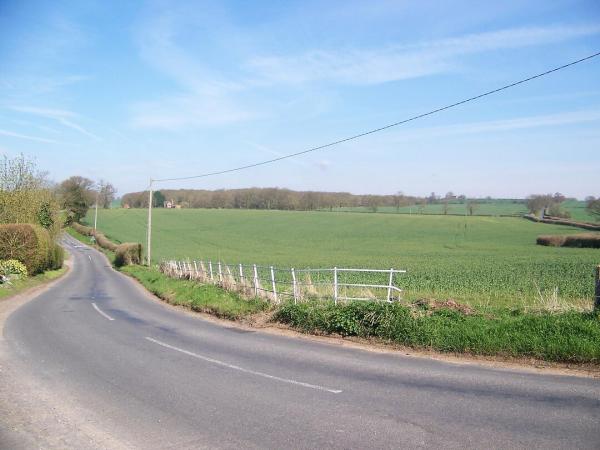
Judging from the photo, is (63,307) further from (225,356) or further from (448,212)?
(448,212)

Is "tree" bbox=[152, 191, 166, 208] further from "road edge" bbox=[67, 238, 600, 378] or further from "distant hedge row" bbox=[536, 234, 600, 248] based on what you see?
"road edge" bbox=[67, 238, 600, 378]

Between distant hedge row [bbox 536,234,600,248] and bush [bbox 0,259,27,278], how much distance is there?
175 ft

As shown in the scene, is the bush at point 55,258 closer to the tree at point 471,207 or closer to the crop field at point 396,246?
the crop field at point 396,246

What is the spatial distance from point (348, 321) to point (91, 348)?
5.65 metres

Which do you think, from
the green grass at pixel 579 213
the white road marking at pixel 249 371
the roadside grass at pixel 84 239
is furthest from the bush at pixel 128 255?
the green grass at pixel 579 213

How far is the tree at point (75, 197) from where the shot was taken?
323 feet

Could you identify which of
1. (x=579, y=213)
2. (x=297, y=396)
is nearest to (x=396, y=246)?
(x=297, y=396)

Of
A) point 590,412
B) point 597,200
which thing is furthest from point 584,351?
point 597,200

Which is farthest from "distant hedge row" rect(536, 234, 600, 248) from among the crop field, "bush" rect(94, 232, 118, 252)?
"bush" rect(94, 232, 118, 252)

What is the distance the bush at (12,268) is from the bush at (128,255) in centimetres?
2027

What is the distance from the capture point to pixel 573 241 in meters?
58.3

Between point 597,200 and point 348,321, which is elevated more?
point 597,200

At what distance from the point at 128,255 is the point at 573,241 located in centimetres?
4908

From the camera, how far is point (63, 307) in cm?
1942
